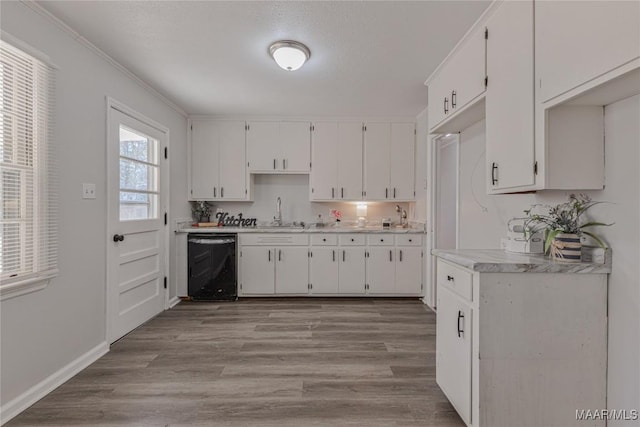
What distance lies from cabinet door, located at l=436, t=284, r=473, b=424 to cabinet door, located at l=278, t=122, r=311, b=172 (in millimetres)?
2687

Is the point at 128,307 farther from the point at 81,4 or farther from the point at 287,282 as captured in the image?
the point at 81,4

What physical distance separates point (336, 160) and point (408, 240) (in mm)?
1398

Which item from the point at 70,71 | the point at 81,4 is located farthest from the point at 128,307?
the point at 81,4

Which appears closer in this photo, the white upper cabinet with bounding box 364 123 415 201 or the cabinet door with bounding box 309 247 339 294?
the cabinet door with bounding box 309 247 339 294

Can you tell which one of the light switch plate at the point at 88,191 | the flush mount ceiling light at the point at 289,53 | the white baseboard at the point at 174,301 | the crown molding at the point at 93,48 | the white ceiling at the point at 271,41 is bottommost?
the white baseboard at the point at 174,301

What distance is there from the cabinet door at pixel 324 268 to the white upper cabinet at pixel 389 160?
938 millimetres

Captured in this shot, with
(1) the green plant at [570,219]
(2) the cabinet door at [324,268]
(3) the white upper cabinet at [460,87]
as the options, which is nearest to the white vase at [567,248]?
(1) the green plant at [570,219]

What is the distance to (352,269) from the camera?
12.5 feet

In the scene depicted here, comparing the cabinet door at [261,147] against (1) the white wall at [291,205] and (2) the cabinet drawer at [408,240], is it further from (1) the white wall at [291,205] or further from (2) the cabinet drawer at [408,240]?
(2) the cabinet drawer at [408,240]

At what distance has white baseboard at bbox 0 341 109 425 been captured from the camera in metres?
1.67

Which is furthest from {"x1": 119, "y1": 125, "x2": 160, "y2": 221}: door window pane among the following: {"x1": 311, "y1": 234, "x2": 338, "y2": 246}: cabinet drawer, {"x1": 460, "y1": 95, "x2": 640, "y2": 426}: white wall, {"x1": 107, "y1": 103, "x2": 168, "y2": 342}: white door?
{"x1": 460, "y1": 95, "x2": 640, "y2": 426}: white wall

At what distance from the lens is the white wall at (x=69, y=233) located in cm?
172

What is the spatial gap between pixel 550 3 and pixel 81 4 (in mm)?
2564

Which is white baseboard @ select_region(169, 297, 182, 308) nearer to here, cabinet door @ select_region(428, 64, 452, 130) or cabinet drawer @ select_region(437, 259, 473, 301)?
cabinet drawer @ select_region(437, 259, 473, 301)
